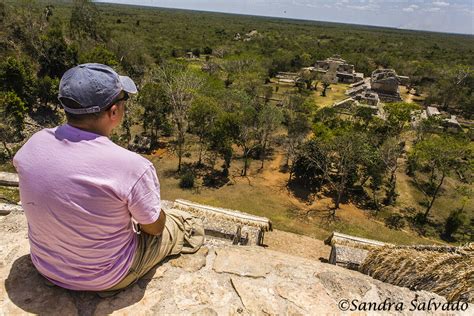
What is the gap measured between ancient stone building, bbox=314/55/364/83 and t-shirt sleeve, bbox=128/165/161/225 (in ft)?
143

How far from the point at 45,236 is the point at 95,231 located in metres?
0.36

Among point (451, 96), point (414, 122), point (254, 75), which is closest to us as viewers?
point (414, 122)

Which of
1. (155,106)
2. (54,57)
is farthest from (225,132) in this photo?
(54,57)

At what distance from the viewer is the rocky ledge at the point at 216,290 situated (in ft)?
7.47

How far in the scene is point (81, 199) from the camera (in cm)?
190

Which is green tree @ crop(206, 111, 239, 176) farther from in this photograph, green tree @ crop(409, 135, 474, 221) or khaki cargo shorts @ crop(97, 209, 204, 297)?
khaki cargo shorts @ crop(97, 209, 204, 297)

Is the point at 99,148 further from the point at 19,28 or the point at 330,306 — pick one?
the point at 19,28

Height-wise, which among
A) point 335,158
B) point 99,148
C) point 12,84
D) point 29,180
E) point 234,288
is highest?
point 99,148

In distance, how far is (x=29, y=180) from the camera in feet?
6.32

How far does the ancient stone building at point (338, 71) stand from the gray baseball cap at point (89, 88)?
143 ft

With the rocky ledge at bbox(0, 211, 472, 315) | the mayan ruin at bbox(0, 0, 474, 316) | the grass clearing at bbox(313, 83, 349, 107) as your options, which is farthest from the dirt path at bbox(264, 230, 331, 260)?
the grass clearing at bbox(313, 83, 349, 107)

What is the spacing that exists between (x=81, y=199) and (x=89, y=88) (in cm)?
68

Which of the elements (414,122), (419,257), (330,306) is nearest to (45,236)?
(330,306)

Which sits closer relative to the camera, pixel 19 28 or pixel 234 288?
pixel 234 288
